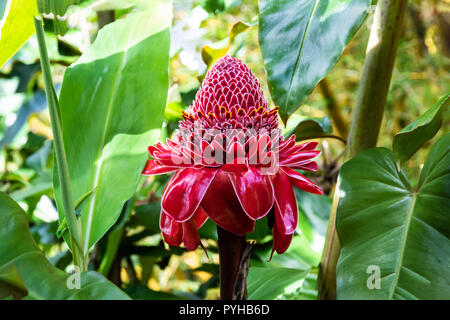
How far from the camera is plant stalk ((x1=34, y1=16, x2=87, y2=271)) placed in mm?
400

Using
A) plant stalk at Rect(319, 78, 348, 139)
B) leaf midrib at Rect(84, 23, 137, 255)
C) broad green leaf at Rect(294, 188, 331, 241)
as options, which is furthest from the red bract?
plant stalk at Rect(319, 78, 348, 139)

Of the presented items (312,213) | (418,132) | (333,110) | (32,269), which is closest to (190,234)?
(32,269)

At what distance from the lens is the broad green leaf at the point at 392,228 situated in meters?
0.37

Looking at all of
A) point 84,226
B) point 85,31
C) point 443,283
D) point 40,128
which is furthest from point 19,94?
point 443,283

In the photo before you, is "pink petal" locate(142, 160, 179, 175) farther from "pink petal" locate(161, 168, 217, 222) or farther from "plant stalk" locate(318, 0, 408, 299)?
"plant stalk" locate(318, 0, 408, 299)

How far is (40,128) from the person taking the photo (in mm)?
1479

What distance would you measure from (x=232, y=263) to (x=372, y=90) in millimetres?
275

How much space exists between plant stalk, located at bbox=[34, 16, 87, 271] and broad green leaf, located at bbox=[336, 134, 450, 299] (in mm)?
258

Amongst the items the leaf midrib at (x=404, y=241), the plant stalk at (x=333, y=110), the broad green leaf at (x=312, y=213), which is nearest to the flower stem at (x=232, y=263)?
the leaf midrib at (x=404, y=241)

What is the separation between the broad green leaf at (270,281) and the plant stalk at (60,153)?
0.72ft

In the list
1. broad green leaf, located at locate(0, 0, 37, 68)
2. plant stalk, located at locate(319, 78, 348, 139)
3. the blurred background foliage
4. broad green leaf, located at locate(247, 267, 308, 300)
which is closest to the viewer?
broad green leaf, located at locate(0, 0, 37, 68)

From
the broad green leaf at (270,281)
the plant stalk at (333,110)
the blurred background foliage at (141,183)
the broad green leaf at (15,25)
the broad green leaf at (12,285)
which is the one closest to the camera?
the broad green leaf at (12,285)

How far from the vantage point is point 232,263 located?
40 cm

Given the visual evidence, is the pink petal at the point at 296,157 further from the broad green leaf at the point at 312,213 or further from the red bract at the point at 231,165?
the broad green leaf at the point at 312,213
